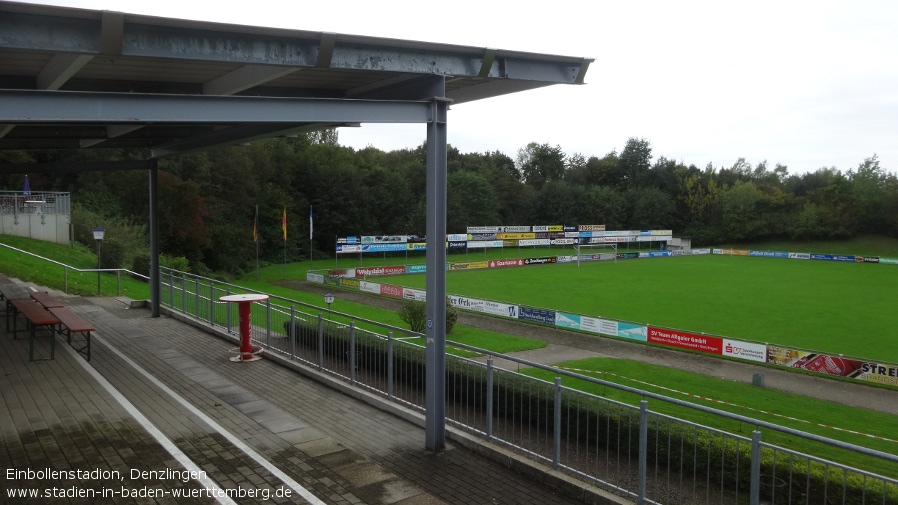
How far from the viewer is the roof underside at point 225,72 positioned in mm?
5891

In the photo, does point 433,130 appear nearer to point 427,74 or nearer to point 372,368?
point 427,74

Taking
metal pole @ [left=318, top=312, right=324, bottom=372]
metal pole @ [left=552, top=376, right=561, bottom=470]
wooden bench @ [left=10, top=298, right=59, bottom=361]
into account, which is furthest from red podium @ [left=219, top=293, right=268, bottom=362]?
metal pole @ [left=552, top=376, right=561, bottom=470]

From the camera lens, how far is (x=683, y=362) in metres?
23.0

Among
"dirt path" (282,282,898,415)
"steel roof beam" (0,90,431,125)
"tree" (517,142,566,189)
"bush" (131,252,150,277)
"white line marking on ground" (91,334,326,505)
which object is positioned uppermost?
"tree" (517,142,566,189)

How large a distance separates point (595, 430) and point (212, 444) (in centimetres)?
545

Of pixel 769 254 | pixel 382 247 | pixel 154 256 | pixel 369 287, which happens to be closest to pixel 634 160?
pixel 769 254

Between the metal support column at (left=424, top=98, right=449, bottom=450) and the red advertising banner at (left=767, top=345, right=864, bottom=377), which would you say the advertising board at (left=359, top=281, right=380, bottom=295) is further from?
the metal support column at (left=424, top=98, right=449, bottom=450)

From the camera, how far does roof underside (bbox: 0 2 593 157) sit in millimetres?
5891

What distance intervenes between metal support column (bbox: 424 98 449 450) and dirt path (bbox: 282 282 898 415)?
9084 millimetres

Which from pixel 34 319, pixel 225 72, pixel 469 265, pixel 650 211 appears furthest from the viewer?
pixel 650 211

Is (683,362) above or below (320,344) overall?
below

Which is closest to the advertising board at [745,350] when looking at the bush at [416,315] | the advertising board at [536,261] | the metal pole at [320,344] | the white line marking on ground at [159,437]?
the bush at [416,315]

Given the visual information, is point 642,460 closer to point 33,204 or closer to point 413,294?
point 413,294

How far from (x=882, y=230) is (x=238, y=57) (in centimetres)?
9948
